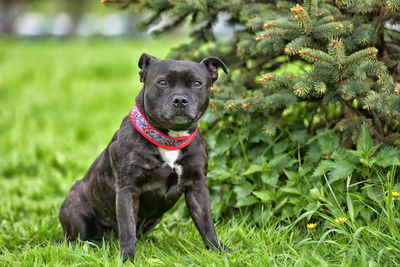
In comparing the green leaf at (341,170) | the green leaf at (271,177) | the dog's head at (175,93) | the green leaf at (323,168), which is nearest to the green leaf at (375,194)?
the green leaf at (341,170)

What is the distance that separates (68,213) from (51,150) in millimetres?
3160

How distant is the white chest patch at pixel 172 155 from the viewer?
10.6 feet

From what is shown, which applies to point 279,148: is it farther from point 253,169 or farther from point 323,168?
point 323,168

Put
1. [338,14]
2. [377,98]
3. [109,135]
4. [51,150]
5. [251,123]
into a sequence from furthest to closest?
[109,135] → [51,150] → [251,123] → [338,14] → [377,98]

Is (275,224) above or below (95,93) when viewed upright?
above

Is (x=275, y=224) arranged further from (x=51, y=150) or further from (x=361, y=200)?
(x=51, y=150)

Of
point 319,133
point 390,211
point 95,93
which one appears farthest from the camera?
point 95,93

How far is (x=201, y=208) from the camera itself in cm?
340

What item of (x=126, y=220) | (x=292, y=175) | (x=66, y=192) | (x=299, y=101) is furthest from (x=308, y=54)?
(x=66, y=192)

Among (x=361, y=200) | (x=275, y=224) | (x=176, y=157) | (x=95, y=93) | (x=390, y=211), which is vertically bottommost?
(x=95, y=93)


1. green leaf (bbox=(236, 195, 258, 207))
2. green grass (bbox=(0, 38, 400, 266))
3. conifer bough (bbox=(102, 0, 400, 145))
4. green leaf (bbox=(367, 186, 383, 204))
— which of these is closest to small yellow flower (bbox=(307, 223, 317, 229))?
green grass (bbox=(0, 38, 400, 266))

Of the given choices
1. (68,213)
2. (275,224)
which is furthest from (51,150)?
(275,224)

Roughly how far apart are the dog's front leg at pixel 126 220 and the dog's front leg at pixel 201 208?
403mm

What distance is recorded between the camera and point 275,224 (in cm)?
361
